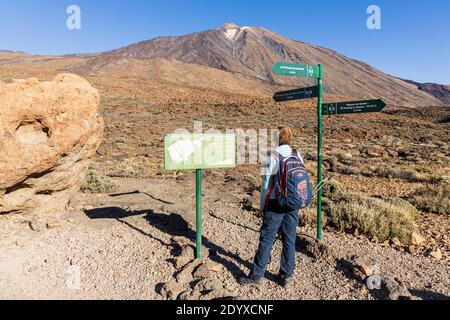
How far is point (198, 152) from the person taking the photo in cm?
451

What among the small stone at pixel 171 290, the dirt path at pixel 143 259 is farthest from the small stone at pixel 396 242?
the small stone at pixel 171 290

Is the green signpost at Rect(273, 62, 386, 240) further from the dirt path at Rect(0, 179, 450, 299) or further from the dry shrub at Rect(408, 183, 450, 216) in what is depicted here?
the dry shrub at Rect(408, 183, 450, 216)

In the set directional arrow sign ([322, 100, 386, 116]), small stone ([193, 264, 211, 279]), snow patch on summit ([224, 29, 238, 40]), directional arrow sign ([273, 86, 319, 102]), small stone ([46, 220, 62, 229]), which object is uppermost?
snow patch on summit ([224, 29, 238, 40])

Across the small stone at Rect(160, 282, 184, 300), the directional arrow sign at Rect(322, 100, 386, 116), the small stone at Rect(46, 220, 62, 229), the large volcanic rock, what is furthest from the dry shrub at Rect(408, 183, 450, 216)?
the small stone at Rect(46, 220, 62, 229)

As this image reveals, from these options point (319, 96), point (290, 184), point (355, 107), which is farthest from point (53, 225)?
point (355, 107)

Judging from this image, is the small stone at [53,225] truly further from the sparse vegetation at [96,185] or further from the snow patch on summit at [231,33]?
the snow patch on summit at [231,33]

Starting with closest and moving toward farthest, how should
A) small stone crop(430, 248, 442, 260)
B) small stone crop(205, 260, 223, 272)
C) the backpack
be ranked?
the backpack
small stone crop(205, 260, 223, 272)
small stone crop(430, 248, 442, 260)

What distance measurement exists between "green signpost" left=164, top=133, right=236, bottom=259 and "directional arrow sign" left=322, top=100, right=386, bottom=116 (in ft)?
4.86

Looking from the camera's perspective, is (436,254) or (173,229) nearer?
(436,254)

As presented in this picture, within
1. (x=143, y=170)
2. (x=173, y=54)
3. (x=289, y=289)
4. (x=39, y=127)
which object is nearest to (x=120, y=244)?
(x=39, y=127)

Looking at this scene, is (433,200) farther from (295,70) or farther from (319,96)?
(295,70)

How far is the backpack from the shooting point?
3781 mm

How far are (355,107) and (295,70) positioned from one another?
94 centimetres

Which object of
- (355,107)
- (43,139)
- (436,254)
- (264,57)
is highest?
(264,57)
